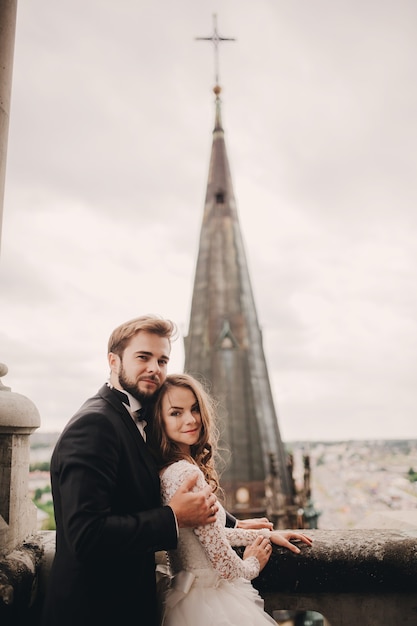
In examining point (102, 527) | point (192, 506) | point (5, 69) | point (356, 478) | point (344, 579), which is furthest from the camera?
point (356, 478)

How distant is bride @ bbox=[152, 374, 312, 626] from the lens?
1.80 m

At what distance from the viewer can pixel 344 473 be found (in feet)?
160

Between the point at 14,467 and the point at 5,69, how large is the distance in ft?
6.85

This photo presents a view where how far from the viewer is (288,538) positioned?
234 centimetres

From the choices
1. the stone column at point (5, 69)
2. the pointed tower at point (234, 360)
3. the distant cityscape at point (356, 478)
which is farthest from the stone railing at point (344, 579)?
the distant cityscape at point (356, 478)

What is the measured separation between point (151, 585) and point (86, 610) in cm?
30

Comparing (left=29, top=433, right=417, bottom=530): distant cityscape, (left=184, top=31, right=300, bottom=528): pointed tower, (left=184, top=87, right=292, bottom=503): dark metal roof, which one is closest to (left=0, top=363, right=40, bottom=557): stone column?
(left=184, top=31, right=300, bottom=528): pointed tower

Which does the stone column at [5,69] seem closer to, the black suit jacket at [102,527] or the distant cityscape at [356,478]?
the black suit jacket at [102,527]

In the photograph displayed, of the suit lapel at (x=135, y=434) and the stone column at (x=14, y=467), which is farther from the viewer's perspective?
the stone column at (x=14, y=467)

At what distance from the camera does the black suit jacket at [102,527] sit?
5.12 ft

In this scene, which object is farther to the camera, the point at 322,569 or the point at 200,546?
the point at 322,569

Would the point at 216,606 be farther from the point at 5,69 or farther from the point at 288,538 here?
the point at 5,69

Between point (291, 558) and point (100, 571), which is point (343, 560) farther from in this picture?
point (100, 571)

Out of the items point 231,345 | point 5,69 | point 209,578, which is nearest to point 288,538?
point 209,578
